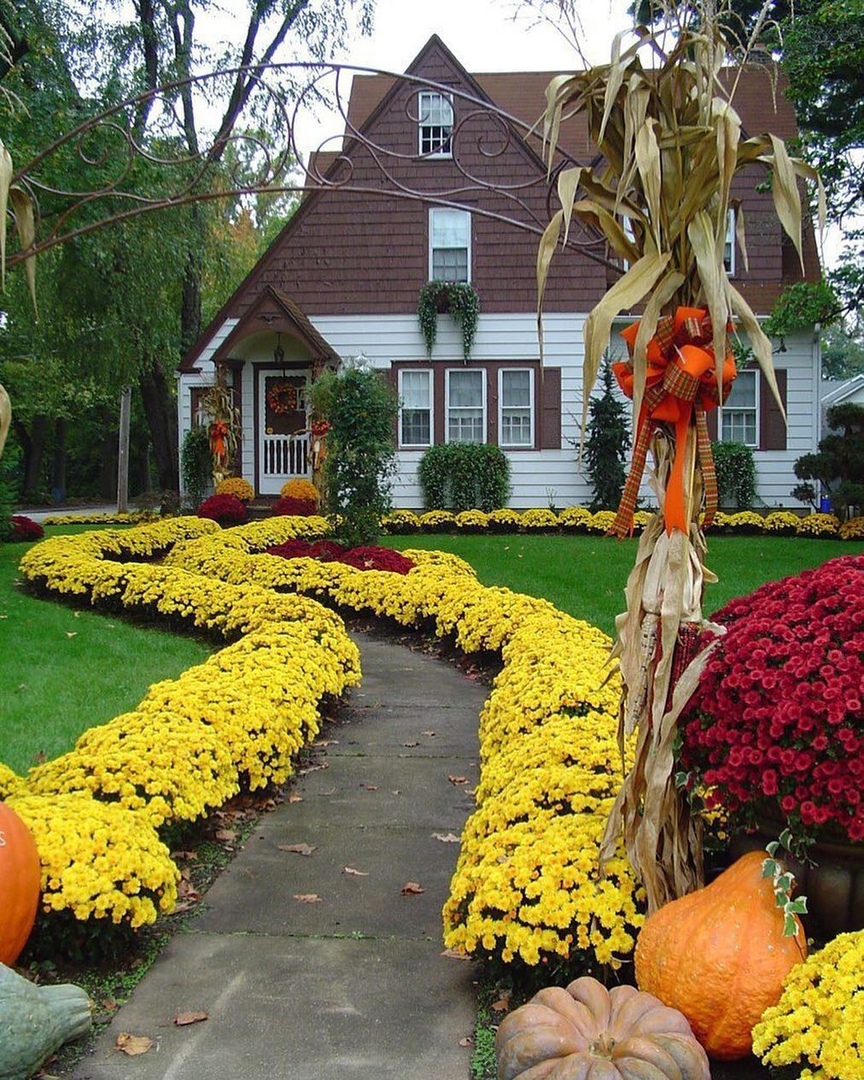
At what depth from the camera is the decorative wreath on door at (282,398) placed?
19.8 m

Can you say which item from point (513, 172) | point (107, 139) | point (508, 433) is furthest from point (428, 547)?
point (513, 172)

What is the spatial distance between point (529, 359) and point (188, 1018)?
17458mm

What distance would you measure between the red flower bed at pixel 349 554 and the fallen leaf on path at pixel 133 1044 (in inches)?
321

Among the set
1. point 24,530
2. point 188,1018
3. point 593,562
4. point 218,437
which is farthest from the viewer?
point 218,437

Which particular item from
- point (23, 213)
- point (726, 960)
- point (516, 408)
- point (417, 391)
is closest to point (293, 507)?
point (417, 391)

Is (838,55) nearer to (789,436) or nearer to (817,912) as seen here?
(789,436)

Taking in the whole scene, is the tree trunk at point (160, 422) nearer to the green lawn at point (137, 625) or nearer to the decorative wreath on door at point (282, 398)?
the decorative wreath on door at point (282, 398)

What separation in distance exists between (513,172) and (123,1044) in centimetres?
1837

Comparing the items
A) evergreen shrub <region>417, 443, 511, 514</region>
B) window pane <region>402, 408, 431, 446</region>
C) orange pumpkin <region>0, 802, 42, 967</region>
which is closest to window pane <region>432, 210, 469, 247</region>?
window pane <region>402, 408, 431, 446</region>

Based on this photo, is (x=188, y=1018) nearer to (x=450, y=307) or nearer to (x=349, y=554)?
(x=349, y=554)

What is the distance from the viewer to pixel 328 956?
11.6ft

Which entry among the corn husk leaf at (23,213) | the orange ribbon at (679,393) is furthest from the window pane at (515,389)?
the orange ribbon at (679,393)

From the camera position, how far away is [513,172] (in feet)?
63.3

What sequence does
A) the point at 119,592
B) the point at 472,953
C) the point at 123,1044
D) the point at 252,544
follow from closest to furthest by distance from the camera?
the point at 123,1044 → the point at 472,953 → the point at 119,592 → the point at 252,544
